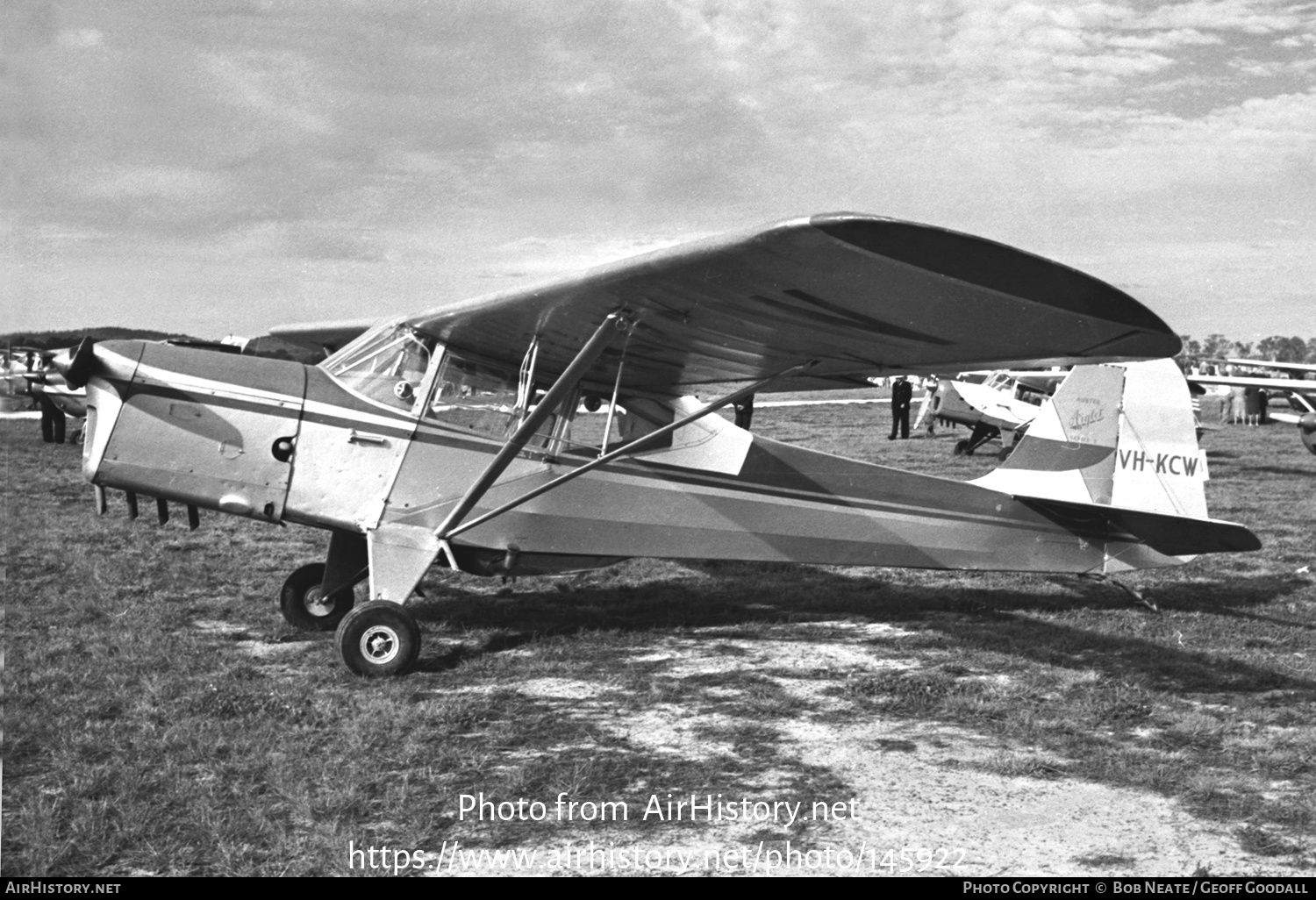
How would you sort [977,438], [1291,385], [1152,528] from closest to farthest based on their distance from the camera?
1. [1152,528]
2. [1291,385]
3. [977,438]

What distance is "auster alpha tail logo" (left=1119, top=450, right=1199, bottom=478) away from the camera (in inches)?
279

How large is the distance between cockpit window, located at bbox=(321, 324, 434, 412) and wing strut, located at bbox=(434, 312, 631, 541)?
0.67 metres

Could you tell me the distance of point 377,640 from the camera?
550 centimetres

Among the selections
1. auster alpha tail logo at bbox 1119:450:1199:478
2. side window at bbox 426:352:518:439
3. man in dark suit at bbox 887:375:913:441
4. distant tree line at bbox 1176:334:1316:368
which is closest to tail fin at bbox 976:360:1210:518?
auster alpha tail logo at bbox 1119:450:1199:478

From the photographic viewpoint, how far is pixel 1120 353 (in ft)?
12.4

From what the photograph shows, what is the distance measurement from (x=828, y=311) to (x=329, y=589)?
3894mm

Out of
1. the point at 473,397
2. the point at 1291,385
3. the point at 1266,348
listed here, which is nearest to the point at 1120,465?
the point at 473,397

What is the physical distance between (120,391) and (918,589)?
19.0 ft

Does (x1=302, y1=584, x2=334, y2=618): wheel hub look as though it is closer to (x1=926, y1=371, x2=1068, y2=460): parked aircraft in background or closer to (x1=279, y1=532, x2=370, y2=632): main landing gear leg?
(x1=279, y1=532, x2=370, y2=632): main landing gear leg

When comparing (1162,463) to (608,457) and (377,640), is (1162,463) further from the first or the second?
(377,640)

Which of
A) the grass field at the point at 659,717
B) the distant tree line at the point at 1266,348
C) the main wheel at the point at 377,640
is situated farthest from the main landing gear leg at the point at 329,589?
the distant tree line at the point at 1266,348

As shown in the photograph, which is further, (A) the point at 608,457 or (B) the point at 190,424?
(A) the point at 608,457

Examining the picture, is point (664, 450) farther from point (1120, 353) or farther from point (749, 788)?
point (1120, 353)

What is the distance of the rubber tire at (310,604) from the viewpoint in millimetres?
6551
